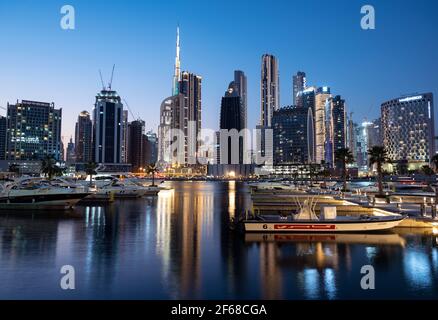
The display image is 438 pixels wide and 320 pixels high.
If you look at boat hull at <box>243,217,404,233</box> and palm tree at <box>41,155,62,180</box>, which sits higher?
palm tree at <box>41,155,62,180</box>

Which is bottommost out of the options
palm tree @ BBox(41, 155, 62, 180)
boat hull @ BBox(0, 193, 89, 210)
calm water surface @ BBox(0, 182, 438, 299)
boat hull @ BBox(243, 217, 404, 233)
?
calm water surface @ BBox(0, 182, 438, 299)

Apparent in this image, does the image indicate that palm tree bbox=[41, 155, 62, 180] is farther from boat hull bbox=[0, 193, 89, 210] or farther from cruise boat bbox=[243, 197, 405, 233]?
cruise boat bbox=[243, 197, 405, 233]

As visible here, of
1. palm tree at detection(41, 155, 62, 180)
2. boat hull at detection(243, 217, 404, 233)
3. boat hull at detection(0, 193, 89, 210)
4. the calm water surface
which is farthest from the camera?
palm tree at detection(41, 155, 62, 180)

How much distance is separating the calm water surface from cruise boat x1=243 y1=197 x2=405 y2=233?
0.97 meters

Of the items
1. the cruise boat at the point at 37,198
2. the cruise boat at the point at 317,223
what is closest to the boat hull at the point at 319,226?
the cruise boat at the point at 317,223

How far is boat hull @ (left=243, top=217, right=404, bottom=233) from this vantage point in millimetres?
28922

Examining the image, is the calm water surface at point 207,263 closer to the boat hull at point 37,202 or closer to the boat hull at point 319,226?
the boat hull at point 319,226

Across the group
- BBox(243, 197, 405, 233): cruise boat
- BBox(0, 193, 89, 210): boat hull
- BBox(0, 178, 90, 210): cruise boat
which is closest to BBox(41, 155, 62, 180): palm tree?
BBox(0, 178, 90, 210): cruise boat

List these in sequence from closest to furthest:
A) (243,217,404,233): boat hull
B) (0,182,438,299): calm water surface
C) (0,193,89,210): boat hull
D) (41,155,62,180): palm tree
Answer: (0,182,438,299): calm water surface < (243,217,404,233): boat hull < (0,193,89,210): boat hull < (41,155,62,180): palm tree

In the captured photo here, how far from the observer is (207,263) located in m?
21.0

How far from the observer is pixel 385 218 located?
30.3m
